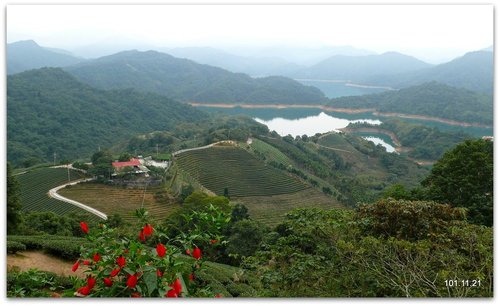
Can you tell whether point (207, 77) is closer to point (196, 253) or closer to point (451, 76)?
point (451, 76)

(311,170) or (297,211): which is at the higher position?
(297,211)

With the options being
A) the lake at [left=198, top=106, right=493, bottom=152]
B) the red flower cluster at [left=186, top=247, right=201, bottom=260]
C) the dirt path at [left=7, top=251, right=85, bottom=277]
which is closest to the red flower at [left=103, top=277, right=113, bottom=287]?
the red flower cluster at [left=186, top=247, right=201, bottom=260]

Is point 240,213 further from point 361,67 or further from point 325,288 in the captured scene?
point 361,67

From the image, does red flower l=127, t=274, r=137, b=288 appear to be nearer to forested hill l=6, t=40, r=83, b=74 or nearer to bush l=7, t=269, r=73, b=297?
bush l=7, t=269, r=73, b=297

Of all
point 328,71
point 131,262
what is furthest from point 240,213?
point 328,71

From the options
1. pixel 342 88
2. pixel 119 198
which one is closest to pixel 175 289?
pixel 119 198

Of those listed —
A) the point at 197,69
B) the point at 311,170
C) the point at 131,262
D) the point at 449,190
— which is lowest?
the point at 311,170
